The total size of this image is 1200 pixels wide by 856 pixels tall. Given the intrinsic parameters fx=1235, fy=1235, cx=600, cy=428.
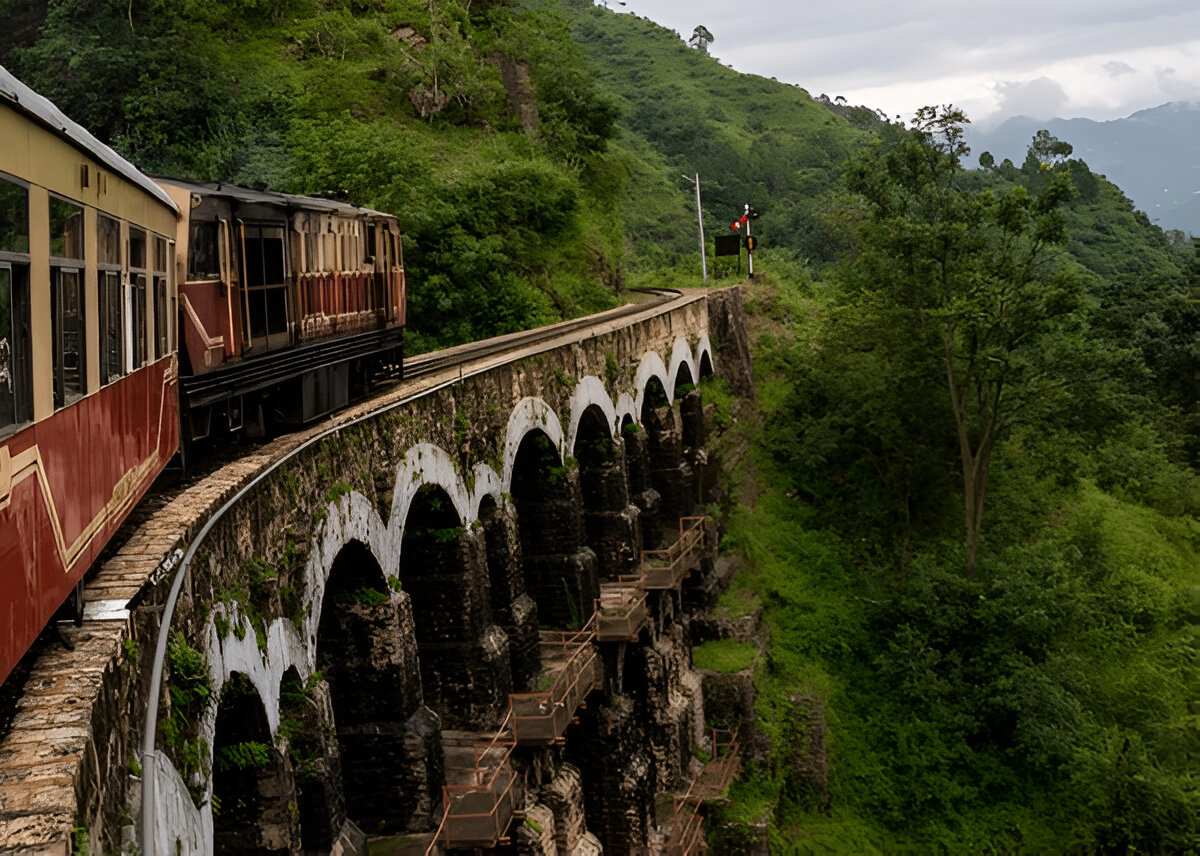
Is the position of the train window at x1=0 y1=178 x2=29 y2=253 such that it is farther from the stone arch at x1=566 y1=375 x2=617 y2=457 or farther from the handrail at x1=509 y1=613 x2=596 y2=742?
the stone arch at x1=566 y1=375 x2=617 y2=457

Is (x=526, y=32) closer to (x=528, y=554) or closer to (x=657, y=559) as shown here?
(x=657, y=559)

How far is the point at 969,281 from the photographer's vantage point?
23359mm

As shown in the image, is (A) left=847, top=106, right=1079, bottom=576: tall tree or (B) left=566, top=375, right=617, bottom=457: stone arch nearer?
(B) left=566, top=375, right=617, bottom=457: stone arch

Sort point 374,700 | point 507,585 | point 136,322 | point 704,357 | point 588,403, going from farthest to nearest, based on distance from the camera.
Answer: point 704,357 < point 588,403 < point 507,585 < point 374,700 < point 136,322

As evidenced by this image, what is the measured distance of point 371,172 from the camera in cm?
2766

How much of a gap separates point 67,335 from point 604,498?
14.1m

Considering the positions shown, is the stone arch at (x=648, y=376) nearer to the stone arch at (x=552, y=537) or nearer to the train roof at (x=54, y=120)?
the stone arch at (x=552, y=537)

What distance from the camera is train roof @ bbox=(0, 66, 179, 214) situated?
13.5ft

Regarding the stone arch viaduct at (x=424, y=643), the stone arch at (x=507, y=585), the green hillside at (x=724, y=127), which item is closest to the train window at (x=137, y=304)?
the stone arch viaduct at (x=424, y=643)

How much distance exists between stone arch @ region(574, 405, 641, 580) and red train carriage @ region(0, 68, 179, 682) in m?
12.0

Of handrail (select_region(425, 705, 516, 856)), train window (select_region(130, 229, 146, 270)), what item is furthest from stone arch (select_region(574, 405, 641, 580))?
train window (select_region(130, 229, 146, 270))

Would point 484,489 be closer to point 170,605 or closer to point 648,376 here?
point 170,605

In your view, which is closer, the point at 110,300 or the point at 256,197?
the point at 110,300

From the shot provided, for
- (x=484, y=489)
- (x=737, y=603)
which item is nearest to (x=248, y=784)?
(x=484, y=489)
